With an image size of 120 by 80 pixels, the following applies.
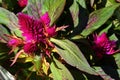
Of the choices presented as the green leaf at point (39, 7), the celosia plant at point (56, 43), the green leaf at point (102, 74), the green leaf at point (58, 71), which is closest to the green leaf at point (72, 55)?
the celosia plant at point (56, 43)

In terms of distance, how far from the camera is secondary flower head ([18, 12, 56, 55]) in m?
1.61

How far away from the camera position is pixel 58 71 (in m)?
1.87

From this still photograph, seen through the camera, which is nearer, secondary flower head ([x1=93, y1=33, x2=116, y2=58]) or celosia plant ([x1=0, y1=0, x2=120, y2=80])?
celosia plant ([x1=0, y1=0, x2=120, y2=80])

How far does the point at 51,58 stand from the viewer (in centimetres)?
190

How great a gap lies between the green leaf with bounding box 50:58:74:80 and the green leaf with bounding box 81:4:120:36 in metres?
0.29

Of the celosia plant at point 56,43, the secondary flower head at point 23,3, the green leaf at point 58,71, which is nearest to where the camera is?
the celosia plant at point 56,43

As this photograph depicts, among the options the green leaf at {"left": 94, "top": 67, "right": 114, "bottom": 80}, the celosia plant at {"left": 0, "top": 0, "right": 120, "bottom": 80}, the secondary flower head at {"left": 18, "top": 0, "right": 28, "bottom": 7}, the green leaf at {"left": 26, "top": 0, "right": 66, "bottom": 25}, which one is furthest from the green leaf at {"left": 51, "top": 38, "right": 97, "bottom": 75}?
the secondary flower head at {"left": 18, "top": 0, "right": 28, "bottom": 7}

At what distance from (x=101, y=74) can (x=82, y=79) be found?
0.44 ft

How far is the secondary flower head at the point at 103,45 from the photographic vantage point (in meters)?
1.98

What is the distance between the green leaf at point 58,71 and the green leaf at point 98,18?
292 millimetres

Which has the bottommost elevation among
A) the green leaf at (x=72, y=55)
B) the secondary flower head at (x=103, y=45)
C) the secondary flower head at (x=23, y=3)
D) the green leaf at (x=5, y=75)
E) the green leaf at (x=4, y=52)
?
the secondary flower head at (x=103, y=45)

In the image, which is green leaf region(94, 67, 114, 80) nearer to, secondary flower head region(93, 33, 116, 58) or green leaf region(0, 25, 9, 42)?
secondary flower head region(93, 33, 116, 58)

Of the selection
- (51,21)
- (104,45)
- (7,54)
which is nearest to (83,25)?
(104,45)

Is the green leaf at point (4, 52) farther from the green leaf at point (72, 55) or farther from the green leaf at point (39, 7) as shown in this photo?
the green leaf at point (72, 55)
